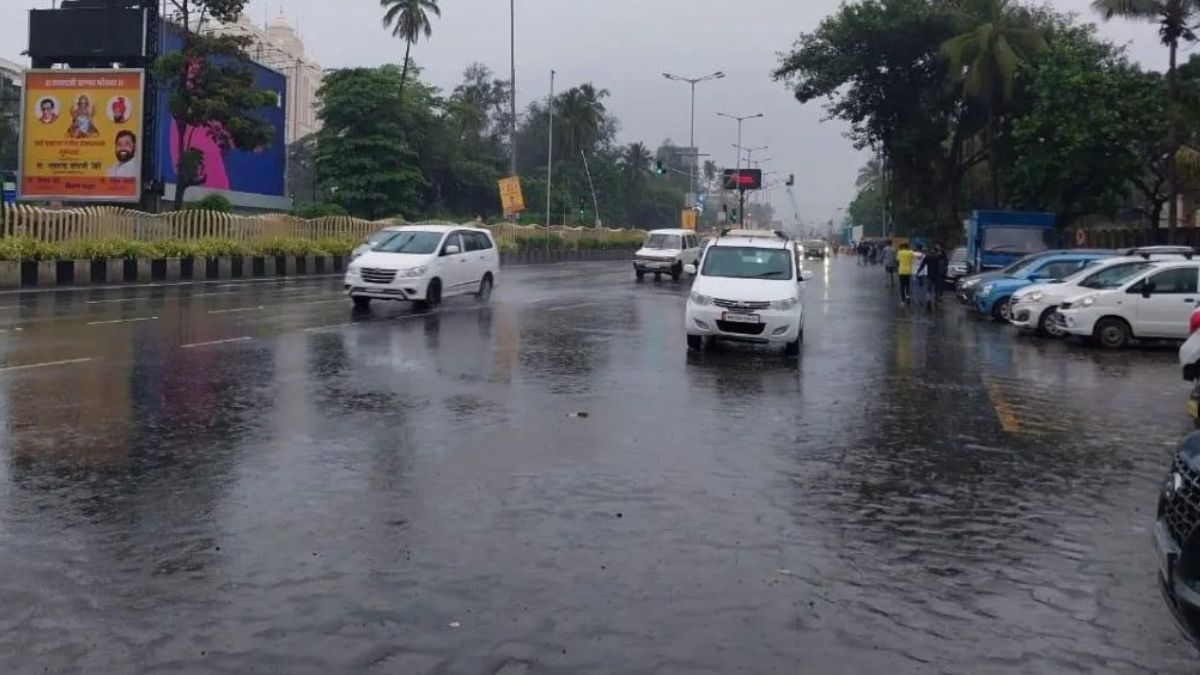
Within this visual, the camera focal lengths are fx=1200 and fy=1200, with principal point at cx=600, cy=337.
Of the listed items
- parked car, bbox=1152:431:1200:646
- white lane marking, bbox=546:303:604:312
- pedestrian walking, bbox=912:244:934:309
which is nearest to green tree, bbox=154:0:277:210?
white lane marking, bbox=546:303:604:312

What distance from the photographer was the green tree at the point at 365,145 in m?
63.6

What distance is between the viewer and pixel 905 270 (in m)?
29.5

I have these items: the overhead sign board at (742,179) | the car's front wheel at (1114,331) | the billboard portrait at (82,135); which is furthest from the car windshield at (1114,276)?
the overhead sign board at (742,179)

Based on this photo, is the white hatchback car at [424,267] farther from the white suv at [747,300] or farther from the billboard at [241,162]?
the billboard at [241,162]

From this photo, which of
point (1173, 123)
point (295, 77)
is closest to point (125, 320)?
point (1173, 123)

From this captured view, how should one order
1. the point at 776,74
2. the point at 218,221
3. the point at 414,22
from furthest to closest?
the point at 414,22 < the point at 776,74 < the point at 218,221

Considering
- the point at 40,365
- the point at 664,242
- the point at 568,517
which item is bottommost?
the point at 568,517

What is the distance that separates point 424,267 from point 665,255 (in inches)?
781

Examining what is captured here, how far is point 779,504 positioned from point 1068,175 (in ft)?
125

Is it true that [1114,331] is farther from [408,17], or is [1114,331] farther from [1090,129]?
[408,17]

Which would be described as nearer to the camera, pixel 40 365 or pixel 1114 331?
pixel 40 365

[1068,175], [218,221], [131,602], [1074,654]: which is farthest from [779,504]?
[1068,175]

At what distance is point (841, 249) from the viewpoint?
154 meters

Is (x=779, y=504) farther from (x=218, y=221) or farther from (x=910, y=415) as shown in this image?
(x=218, y=221)
